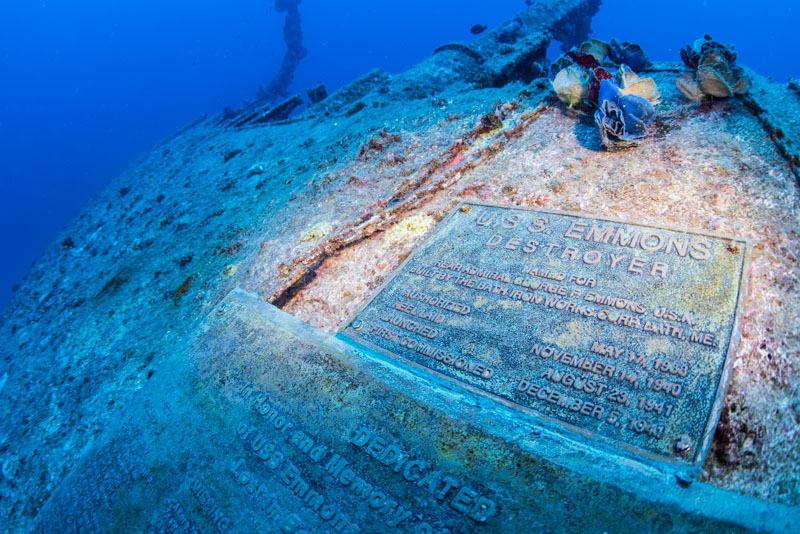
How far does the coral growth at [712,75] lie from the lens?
3.56 meters

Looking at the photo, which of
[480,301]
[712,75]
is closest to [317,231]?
[480,301]

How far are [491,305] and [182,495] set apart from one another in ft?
5.41

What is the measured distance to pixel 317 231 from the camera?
11.9 feet

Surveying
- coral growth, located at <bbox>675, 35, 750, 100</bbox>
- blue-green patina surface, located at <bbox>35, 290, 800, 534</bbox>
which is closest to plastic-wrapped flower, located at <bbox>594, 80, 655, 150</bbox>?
coral growth, located at <bbox>675, 35, 750, 100</bbox>

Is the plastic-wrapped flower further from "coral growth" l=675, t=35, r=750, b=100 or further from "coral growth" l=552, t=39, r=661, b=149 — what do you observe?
"coral growth" l=675, t=35, r=750, b=100

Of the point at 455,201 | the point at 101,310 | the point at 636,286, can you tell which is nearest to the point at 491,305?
the point at 636,286

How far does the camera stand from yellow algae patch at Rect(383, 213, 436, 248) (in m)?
3.22

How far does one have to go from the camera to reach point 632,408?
1.70 metres

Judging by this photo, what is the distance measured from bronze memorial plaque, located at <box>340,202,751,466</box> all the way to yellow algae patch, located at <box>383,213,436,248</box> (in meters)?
0.40

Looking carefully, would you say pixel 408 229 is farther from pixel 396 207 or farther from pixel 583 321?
pixel 583 321

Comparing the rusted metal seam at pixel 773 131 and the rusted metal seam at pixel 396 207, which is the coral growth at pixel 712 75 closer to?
the rusted metal seam at pixel 773 131

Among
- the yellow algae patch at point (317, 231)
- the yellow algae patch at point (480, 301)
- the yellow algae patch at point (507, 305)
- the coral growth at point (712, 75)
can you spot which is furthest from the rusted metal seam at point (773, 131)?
the yellow algae patch at point (317, 231)

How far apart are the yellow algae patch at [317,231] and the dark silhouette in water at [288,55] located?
73.3 ft

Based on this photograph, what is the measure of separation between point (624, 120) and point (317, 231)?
268 cm
